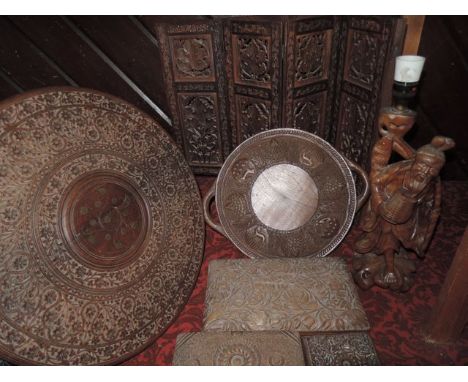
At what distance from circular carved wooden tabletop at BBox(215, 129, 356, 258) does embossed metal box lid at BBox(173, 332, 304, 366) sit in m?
0.49

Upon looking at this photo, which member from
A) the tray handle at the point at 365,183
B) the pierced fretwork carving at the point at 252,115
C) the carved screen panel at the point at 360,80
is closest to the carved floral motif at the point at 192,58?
the pierced fretwork carving at the point at 252,115

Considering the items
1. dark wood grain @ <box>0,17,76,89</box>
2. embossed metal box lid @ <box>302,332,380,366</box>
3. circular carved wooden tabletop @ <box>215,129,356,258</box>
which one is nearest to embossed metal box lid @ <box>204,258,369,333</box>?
embossed metal box lid @ <box>302,332,380,366</box>

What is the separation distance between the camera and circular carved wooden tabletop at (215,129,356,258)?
157 centimetres

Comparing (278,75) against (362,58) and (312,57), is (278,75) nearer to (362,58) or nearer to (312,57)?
(312,57)

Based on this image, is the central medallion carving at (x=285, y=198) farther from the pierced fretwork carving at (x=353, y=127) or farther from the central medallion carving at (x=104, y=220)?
the central medallion carving at (x=104, y=220)

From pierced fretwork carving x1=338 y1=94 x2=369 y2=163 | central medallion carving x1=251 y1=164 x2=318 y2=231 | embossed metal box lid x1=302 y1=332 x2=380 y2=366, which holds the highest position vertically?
pierced fretwork carving x1=338 y1=94 x2=369 y2=163

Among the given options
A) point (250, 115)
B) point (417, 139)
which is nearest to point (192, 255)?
point (250, 115)

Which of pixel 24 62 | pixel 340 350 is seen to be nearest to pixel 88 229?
Answer: pixel 340 350

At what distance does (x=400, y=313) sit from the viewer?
60.2 inches

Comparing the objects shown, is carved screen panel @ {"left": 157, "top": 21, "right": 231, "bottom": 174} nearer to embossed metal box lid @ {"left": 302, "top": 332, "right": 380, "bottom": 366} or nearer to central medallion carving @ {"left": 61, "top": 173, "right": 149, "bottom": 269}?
central medallion carving @ {"left": 61, "top": 173, "right": 149, "bottom": 269}

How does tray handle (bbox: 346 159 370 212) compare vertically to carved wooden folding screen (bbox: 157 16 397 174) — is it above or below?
below

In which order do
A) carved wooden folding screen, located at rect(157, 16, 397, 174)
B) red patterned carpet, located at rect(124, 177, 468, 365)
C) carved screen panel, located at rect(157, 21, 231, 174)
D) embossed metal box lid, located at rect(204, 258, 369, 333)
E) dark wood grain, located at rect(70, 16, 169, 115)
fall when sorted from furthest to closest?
dark wood grain, located at rect(70, 16, 169, 115) < carved screen panel, located at rect(157, 21, 231, 174) < carved wooden folding screen, located at rect(157, 16, 397, 174) < red patterned carpet, located at rect(124, 177, 468, 365) < embossed metal box lid, located at rect(204, 258, 369, 333)

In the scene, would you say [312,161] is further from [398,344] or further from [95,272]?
[95,272]

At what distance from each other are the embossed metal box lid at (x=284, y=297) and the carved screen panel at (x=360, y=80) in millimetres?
686
